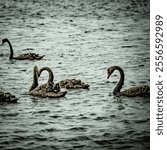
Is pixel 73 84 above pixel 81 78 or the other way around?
the other way around

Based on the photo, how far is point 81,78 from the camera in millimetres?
21656

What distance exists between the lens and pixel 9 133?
15.4 metres

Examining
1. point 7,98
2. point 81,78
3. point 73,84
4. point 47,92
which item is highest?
point 81,78

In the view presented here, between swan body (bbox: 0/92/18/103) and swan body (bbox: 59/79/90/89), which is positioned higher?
swan body (bbox: 59/79/90/89)

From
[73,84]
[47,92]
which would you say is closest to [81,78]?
[73,84]

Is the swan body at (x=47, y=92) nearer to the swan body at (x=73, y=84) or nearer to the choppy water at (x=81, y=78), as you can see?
the choppy water at (x=81, y=78)

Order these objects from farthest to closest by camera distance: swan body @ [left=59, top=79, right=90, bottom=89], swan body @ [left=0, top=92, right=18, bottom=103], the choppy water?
swan body @ [left=59, top=79, right=90, bottom=89] → swan body @ [left=0, top=92, right=18, bottom=103] → the choppy water

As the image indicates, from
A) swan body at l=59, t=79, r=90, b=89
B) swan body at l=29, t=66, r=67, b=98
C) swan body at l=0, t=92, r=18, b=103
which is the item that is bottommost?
swan body at l=0, t=92, r=18, b=103

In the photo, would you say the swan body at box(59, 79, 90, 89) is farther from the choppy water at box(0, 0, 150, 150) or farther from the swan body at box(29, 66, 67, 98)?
the swan body at box(29, 66, 67, 98)

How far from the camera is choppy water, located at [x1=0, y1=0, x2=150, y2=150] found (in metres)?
15.0

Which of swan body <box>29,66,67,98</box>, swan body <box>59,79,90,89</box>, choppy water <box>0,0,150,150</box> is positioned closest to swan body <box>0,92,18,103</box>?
choppy water <box>0,0,150,150</box>

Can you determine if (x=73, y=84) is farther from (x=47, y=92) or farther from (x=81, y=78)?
(x=81, y=78)

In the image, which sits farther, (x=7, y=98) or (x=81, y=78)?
(x=81, y=78)

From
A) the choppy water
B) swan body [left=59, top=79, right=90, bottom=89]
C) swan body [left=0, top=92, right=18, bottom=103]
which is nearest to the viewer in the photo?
the choppy water
